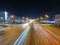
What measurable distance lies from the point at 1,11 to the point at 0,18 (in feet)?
69.0

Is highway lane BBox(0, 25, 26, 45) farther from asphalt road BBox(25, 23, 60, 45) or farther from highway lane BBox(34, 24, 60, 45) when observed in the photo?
highway lane BBox(34, 24, 60, 45)

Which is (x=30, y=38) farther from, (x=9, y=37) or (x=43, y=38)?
(x=9, y=37)

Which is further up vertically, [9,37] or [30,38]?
[30,38]

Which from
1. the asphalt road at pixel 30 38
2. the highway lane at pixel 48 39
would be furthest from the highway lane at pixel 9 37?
the highway lane at pixel 48 39

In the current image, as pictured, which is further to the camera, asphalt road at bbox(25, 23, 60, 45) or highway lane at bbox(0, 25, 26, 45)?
highway lane at bbox(0, 25, 26, 45)

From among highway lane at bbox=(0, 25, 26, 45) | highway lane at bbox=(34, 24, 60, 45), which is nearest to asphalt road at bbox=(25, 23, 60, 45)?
highway lane at bbox=(34, 24, 60, 45)

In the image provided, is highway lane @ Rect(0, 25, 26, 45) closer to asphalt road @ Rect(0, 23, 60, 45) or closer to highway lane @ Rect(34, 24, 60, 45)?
asphalt road @ Rect(0, 23, 60, 45)

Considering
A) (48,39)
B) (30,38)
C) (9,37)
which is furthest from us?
(9,37)

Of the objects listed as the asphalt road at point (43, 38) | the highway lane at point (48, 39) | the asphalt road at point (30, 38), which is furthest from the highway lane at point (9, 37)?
the highway lane at point (48, 39)

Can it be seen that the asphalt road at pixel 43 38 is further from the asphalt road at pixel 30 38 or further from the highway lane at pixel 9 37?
the highway lane at pixel 9 37

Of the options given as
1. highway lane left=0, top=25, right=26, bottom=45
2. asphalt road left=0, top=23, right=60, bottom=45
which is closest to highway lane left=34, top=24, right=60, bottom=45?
asphalt road left=0, top=23, right=60, bottom=45

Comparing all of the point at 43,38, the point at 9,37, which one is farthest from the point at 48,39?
the point at 9,37

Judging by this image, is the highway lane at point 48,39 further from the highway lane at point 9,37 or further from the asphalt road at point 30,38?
the highway lane at point 9,37

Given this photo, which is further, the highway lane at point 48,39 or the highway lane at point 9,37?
the highway lane at point 9,37
